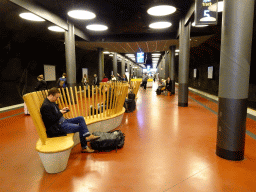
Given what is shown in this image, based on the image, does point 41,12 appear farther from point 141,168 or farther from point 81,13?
point 141,168

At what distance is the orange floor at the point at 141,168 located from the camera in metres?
2.66

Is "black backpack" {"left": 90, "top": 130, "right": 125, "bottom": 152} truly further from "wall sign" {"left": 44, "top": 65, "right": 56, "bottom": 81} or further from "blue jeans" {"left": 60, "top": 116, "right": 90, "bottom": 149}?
"wall sign" {"left": 44, "top": 65, "right": 56, "bottom": 81}

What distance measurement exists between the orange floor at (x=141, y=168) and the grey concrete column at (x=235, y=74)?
404 millimetres

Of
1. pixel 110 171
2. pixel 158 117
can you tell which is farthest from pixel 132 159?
pixel 158 117

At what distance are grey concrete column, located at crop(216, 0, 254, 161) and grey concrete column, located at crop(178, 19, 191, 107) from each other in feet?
18.2

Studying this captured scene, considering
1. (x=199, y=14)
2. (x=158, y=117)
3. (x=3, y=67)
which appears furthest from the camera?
(x=3, y=67)

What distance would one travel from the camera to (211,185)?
2656 millimetres

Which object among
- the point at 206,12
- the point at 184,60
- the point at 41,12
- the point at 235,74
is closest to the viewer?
the point at 235,74

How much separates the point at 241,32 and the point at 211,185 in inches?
102

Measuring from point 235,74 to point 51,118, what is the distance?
11.3 feet

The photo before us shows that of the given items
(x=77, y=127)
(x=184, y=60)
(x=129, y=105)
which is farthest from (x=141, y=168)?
(x=184, y=60)

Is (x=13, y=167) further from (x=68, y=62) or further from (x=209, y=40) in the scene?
(x=209, y=40)

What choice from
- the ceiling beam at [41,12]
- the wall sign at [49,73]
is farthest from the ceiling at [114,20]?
the wall sign at [49,73]

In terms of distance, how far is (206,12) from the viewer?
5.02 m
